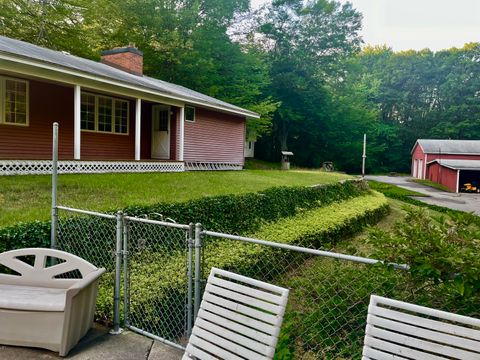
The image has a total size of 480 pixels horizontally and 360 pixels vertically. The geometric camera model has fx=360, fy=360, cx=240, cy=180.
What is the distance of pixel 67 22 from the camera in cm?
2214

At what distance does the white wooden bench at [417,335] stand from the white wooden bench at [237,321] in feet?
1.67

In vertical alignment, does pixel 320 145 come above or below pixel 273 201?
above

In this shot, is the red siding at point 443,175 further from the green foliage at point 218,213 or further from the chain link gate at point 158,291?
the chain link gate at point 158,291

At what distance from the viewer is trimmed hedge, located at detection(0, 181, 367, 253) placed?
4016mm

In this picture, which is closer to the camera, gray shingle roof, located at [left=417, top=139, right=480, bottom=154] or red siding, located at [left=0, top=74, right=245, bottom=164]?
red siding, located at [left=0, top=74, right=245, bottom=164]

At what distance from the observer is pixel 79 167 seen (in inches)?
414

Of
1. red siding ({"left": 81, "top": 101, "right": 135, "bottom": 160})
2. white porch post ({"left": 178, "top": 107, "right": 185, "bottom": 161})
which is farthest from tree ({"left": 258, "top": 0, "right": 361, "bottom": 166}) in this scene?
red siding ({"left": 81, "top": 101, "right": 135, "bottom": 160})

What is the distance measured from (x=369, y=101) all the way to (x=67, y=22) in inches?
1608

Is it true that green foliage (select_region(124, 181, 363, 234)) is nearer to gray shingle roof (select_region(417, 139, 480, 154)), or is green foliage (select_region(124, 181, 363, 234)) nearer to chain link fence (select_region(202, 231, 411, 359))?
chain link fence (select_region(202, 231, 411, 359))

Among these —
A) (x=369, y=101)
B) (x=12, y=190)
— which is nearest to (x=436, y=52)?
(x=369, y=101)

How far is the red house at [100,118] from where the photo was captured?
10.2m

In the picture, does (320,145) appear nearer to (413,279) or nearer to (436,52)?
(436,52)

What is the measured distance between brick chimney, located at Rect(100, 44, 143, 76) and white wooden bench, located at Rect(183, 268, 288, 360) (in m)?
15.8

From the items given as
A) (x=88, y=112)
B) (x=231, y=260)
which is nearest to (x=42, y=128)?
(x=88, y=112)
